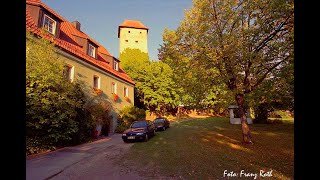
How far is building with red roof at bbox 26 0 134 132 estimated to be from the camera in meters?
15.0

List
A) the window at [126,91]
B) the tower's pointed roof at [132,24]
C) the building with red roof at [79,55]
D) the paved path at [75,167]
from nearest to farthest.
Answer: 1. the paved path at [75,167]
2. the building with red roof at [79,55]
3. the window at [126,91]
4. the tower's pointed roof at [132,24]

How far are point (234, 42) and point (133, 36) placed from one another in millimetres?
53808

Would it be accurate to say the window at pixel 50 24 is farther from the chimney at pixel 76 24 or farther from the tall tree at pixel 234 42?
the tall tree at pixel 234 42

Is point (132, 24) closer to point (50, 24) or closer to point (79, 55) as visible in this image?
point (79, 55)

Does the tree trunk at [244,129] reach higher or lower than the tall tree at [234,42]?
lower

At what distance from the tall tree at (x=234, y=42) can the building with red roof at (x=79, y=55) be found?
759 cm

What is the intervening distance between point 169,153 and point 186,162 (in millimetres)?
2211

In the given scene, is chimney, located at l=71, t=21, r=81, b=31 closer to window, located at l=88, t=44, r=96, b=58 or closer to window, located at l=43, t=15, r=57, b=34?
window, located at l=88, t=44, r=96, b=58

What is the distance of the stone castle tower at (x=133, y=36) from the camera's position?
61875 millimetres

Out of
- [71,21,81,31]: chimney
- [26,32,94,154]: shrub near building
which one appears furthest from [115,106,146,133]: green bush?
[71,21,81,31]: chimney

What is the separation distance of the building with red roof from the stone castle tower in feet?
112

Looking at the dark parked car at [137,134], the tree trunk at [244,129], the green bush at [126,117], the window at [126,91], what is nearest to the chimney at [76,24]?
the window at [126,91]

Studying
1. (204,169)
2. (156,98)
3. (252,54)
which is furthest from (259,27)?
(156,98)
